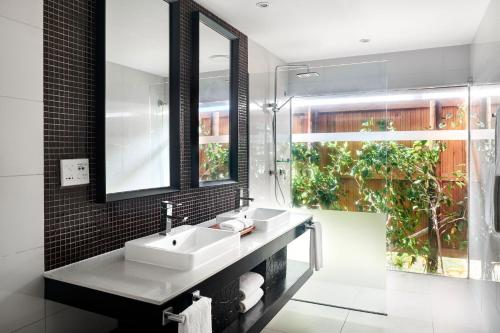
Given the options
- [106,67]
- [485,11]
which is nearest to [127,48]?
[106,67]

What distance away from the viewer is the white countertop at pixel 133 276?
5.01 ft

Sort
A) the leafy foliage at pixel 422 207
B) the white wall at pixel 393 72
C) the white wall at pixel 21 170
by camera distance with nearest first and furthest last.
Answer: the white wall at pixel 21 170, the white wall at pixel 393 72, the leafy foliage at pixel 422 207

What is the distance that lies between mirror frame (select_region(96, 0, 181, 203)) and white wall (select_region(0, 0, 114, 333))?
0.31m

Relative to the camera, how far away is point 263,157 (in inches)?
151

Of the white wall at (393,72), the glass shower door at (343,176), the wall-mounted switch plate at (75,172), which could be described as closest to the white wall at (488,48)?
the white wall at (393,72)

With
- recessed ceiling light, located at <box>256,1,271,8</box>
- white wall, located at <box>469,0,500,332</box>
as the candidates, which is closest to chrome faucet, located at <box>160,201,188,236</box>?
recessed ceiling light, located at <box>256,1,271,8</box>

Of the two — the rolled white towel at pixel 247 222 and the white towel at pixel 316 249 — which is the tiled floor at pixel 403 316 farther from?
the rolled white towel at pixel 247 222

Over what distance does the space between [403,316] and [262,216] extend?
1.47m

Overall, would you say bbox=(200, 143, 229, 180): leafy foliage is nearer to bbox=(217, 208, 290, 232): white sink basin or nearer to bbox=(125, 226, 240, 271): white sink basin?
bbox=(217, 208, 290, 232): white sink basin

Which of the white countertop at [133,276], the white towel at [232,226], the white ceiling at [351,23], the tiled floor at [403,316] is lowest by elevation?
the tiled floor at [403,316]

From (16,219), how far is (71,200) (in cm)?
28

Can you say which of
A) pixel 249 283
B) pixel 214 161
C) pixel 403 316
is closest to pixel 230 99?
pixel 214 161

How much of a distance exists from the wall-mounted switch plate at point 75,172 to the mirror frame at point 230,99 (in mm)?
946

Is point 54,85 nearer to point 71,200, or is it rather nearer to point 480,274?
point 71,200
